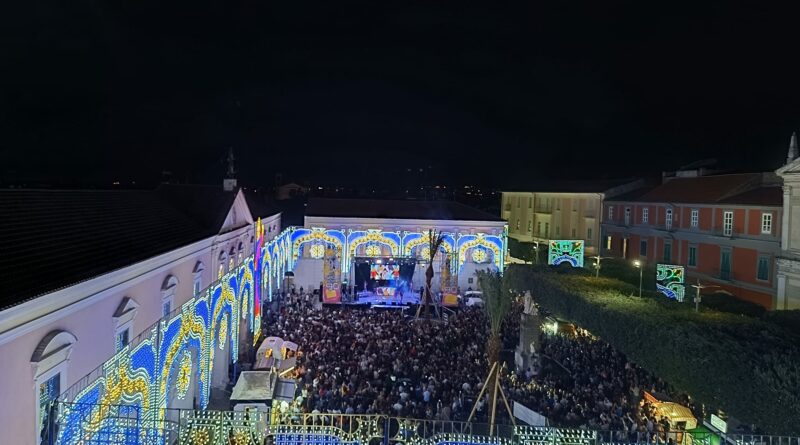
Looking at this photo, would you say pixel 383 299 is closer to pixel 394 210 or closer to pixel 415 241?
pixel 415 241

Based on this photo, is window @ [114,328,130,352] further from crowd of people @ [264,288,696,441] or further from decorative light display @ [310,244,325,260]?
decorative light display @ [310,244,325,260]

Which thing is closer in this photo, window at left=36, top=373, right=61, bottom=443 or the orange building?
window at left=36, top=373, right=61, bottom=443

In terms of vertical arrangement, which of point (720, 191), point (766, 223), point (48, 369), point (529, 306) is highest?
point (720, 191)

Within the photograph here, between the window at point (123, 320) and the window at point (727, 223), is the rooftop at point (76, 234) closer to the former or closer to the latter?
the window at point (123, 320)

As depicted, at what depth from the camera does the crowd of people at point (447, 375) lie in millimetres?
17156

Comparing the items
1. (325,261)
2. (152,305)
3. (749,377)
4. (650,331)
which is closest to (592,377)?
(650,331)

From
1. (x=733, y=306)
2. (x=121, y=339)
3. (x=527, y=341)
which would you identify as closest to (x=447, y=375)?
(x=527, y=341)

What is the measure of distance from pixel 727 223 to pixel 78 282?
33.6 meters

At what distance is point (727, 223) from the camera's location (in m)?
32.3

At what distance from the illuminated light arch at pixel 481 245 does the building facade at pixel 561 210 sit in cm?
319

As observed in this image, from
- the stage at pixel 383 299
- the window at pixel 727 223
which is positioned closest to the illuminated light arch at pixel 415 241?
the stage at pixel 383 299

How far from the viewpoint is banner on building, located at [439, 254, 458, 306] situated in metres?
37.5

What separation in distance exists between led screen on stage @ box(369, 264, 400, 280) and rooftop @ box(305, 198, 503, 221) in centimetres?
475

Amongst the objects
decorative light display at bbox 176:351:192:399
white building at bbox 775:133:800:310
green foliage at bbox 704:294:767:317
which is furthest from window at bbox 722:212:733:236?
decorative light display at bbox 176:351:192:399
